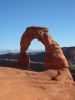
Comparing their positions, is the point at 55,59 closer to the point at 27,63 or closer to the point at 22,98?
the point at 27,63

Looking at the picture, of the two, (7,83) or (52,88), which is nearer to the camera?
(7,83)

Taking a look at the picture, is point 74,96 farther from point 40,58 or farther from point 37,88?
point 40,58

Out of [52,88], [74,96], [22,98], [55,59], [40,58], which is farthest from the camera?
[40,58]

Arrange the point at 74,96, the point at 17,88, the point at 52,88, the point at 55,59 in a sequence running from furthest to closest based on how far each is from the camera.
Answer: the point at 55,59 → the point at 52,88 → the point at 74,96 → the point at 17,88

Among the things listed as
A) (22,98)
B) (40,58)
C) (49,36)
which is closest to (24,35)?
(49,36)

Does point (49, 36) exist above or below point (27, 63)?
above

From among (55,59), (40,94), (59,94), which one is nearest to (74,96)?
(59,94)
